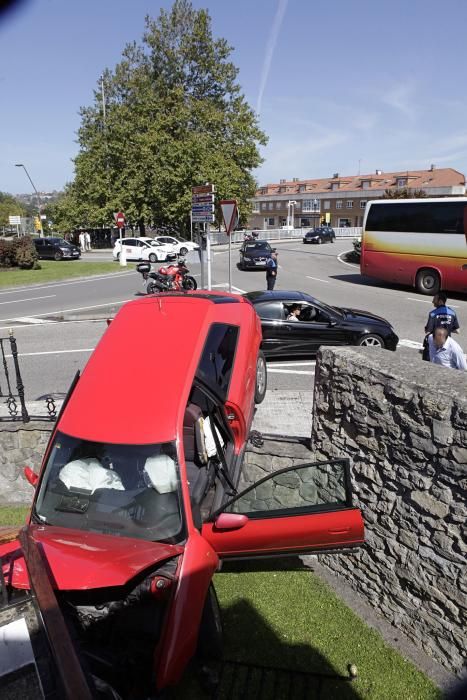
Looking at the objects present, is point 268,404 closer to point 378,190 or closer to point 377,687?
point 377,687

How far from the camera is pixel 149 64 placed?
41844 millimetres

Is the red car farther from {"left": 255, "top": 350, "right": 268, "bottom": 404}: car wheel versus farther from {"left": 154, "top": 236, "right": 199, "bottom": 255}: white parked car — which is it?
{"left": 154, "top": 236, "right": 199, "bottom": 255}: white parked car

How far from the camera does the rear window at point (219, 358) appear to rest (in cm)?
499

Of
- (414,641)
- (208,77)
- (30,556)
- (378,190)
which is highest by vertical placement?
(208,77)

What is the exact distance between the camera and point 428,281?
17969 millimetres

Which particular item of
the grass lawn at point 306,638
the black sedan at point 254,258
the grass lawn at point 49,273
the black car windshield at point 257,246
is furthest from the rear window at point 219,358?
the black car windshield at point 257,246

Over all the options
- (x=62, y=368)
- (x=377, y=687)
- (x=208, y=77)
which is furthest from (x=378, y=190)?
(x=377, y=687)

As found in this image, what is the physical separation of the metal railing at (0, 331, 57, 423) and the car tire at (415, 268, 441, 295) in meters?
14.1

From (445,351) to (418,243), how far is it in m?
12.6

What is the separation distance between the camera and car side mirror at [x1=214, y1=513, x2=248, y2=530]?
3.78 metres

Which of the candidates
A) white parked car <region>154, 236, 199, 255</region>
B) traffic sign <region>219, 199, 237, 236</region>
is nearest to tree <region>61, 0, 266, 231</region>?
white parked car <region>154, 236, 199, 255</region>

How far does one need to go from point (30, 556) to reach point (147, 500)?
3.27 feet

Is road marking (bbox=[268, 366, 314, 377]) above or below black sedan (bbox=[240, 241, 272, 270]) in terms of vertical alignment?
below

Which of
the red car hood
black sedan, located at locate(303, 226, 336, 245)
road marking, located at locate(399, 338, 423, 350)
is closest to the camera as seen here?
the red car hood
